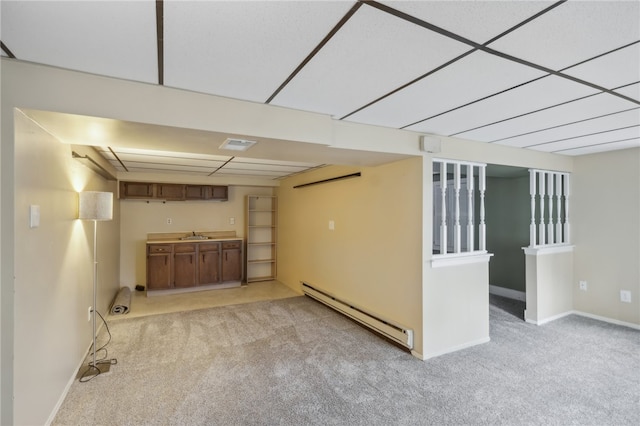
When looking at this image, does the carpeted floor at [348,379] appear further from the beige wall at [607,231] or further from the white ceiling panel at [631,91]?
the white ceiling panel at [631,91]

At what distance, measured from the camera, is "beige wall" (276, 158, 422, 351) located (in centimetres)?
311

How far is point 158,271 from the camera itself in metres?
5.33

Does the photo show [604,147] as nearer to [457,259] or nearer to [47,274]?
[457,259]

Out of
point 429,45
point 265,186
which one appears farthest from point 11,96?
point 265,186

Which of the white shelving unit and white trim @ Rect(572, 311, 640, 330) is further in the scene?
the white shelving unit

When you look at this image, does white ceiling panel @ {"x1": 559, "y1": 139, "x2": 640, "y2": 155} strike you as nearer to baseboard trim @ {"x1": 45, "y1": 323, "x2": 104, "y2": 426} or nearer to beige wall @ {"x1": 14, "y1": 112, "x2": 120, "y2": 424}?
beige wall @ {"x1": 14, "y1": 112, "x2": 120, "y2": 424}

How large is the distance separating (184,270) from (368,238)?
362cm

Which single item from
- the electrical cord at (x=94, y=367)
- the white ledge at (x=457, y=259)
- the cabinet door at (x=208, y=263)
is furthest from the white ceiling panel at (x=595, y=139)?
the cabinet door at (x=208, y=263)

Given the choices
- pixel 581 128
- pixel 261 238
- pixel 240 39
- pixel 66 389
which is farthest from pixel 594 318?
pixel 66 389

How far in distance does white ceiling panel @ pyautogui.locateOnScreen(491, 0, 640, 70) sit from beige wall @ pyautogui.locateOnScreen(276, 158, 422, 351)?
5.21 feet

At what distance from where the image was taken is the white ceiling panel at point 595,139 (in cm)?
295

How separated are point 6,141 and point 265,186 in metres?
5.01

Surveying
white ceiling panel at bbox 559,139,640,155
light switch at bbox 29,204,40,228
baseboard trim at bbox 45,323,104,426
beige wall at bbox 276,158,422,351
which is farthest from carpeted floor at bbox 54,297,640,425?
white ceiling panel at bbox 559,139,640,155

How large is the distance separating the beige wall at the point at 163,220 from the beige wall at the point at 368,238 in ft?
5.43
